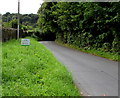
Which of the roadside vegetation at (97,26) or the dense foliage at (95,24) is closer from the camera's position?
the roadside vegetation at (97,26)

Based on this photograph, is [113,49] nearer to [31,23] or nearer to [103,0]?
[103,0]

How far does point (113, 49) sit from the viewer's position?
1118 centimetres

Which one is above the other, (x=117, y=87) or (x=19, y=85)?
(x=19, y=85)

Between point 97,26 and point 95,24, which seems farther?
point 95,24

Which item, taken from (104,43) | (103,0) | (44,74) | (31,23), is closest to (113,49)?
(104,43)

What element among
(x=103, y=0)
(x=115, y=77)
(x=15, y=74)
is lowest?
(x=115, y=77)

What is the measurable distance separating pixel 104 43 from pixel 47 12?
14275mm

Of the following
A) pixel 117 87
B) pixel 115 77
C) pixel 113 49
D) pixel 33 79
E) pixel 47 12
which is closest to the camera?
pixel 33 79

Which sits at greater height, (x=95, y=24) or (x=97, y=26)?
(x=95, y=24)

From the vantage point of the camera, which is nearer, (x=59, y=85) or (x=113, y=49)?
(x=59, y=85)

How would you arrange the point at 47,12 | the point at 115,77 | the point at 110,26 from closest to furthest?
the point at 115,77 → the point at 110,26 → the point at 47,12

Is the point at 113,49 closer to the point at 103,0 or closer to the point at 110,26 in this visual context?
the point at 110,26

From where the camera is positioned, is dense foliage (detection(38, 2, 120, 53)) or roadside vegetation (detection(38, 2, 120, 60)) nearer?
roadside vegetation (detection(38, 2, 120, 60))

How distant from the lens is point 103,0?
452 inches
